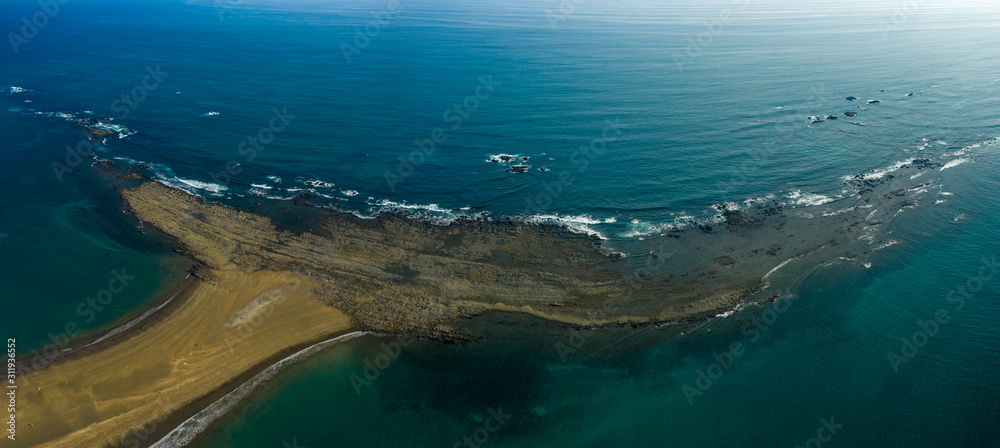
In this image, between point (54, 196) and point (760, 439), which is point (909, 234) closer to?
point (760, 439)

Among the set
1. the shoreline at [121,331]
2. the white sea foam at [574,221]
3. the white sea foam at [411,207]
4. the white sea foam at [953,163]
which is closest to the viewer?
the shoreline at [121,331]

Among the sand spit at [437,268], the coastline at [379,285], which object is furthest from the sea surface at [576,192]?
the sand spit at [437,268]

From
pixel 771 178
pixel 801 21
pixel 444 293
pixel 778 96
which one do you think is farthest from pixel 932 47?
pixel 444 293

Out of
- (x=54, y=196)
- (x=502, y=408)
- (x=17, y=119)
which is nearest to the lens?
(x=502, y=408)

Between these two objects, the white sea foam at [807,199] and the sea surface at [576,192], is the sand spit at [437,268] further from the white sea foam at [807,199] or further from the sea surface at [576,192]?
the white sea foam at [807,199]

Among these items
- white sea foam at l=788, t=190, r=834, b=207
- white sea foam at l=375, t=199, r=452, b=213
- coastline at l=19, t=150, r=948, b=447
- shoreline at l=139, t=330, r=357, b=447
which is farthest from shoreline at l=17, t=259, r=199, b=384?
white sea foam at l=788, t=190, r=834, b=207

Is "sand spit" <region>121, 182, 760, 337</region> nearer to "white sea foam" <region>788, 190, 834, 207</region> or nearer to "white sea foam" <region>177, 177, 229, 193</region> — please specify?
"white sea foam" <region>177, 177, 229, 193</region>
